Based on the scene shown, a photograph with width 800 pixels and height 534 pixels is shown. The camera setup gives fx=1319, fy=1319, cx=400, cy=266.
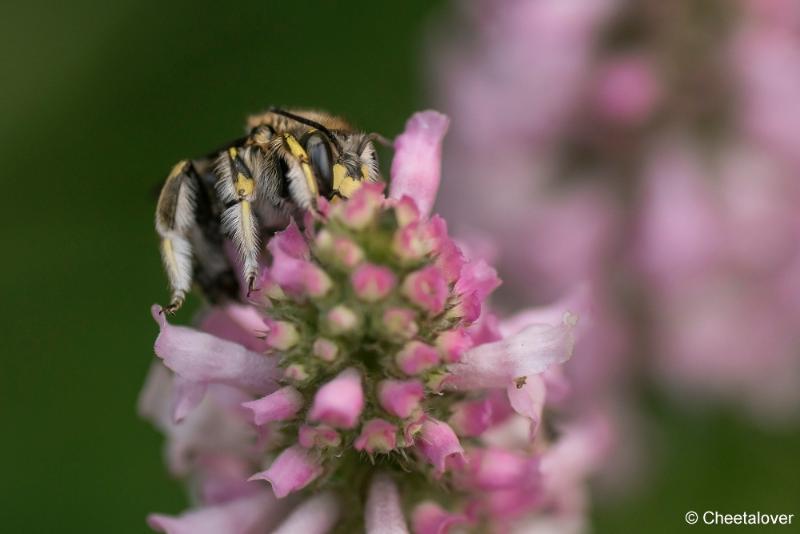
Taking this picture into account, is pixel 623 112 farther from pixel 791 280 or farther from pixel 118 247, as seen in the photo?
pixel 118 247

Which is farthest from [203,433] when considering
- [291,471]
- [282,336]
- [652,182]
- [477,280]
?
[652,182]

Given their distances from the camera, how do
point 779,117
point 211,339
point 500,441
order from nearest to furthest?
point 211,339 < point 500,441 < point 779,117

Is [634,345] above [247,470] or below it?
above

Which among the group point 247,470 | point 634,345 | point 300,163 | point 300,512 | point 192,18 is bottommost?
point 300,512

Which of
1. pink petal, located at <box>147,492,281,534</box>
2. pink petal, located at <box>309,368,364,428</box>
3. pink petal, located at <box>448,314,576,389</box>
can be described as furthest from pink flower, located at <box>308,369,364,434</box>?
pink petal, located at <box>147,492,281,534</box>

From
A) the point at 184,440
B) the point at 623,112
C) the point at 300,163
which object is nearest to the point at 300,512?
the point at 184,440

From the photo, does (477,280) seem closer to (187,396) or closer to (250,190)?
(250,190)

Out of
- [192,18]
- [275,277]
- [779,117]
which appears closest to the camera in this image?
[275,277]
